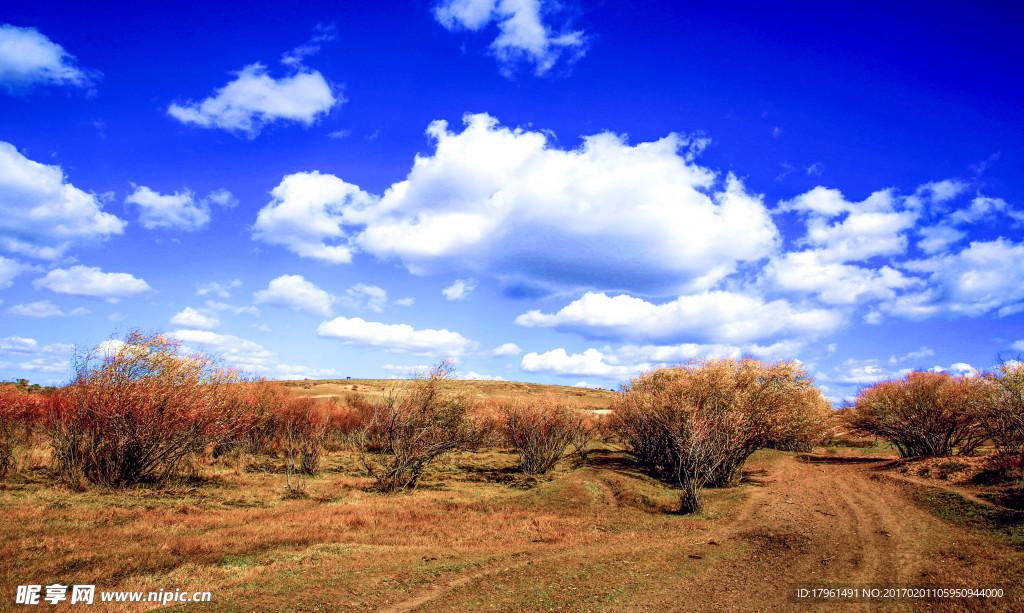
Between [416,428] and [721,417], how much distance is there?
1726cm

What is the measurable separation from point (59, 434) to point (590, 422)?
3797 cm

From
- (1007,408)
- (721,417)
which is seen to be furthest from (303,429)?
(1007,408)

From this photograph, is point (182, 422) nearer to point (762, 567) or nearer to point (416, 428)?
point (416, 428)

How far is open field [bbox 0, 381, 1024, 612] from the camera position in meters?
9.41

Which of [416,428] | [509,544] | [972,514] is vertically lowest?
[509,544]

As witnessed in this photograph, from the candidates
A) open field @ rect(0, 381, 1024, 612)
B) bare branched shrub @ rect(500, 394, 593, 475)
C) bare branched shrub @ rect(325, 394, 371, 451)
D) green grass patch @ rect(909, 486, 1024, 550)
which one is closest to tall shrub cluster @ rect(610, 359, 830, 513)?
open field @ rect(0, 381, 1024, 612)

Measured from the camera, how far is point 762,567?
11734mm

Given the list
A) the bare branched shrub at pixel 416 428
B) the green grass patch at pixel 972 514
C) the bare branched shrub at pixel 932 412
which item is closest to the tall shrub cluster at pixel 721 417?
the bare branched shrub at pixel 932 412

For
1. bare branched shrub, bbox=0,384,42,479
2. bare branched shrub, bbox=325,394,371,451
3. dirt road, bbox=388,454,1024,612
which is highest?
bare branched shrub, bbox=0,384,42,479

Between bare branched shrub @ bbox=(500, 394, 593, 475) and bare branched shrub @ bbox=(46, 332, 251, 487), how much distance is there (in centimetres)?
1779

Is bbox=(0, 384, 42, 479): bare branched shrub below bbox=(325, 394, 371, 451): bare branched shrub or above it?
above

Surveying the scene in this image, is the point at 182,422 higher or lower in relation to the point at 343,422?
higher

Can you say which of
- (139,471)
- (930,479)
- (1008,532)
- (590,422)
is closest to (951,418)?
(930,479)

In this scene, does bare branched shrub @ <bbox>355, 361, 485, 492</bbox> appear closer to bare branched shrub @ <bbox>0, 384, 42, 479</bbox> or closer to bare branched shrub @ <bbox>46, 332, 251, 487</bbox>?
bare branched shrub @ <bbox>46, 332, 251, 487</bbox>
